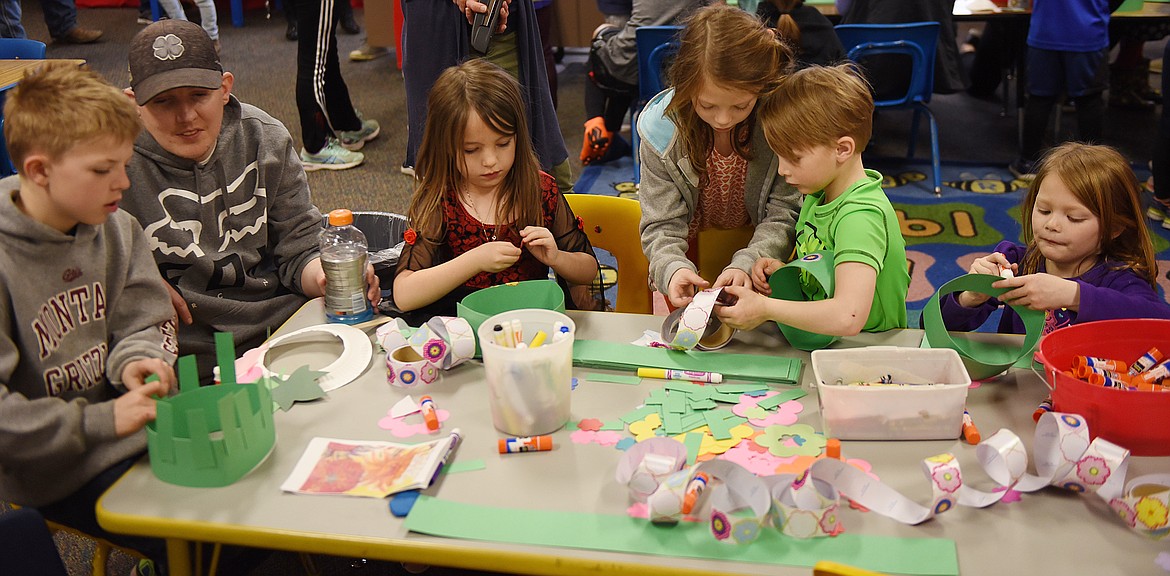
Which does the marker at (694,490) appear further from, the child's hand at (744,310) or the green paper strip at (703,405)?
the child's hand at (744,310)

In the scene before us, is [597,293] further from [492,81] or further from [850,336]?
[850,336]

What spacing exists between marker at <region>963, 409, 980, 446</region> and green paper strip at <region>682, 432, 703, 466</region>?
1.15ft

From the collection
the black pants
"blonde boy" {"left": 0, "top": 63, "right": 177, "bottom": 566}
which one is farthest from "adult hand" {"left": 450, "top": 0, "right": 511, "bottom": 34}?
"blonde boy" {"left": 0, "top": 63, "right": 177, "bottom": 566}

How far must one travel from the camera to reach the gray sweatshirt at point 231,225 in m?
1.79

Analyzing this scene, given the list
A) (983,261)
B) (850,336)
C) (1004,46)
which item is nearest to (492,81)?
(850,336)

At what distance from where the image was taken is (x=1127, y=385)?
130 cm

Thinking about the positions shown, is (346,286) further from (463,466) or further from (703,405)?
(703,405)

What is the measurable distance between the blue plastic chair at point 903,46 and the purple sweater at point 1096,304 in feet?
6.55

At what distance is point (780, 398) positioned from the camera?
54.2 inches

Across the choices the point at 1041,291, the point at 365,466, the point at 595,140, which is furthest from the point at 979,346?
the point at 595,140

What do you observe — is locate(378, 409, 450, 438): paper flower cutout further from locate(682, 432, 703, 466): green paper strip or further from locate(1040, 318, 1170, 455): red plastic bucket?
locate(1040, 318, 1170, 455): red plastic bucket

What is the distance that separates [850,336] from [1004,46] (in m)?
4.01

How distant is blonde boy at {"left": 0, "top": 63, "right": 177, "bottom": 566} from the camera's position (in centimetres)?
127

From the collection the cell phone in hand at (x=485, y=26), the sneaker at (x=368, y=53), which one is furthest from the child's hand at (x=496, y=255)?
the sneaker at (x=368, y=53)
